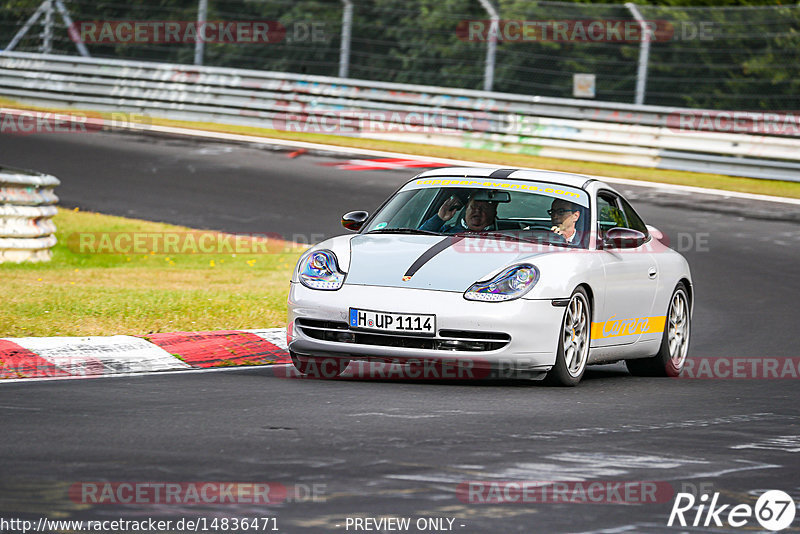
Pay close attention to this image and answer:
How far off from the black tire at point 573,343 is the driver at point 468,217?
0.90m

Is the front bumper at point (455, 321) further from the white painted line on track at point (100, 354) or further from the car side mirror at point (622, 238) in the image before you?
the white painted line on track at point (100, 354)

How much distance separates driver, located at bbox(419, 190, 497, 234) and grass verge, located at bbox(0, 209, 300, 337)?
1.90 metres

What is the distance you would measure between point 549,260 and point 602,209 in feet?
4.68

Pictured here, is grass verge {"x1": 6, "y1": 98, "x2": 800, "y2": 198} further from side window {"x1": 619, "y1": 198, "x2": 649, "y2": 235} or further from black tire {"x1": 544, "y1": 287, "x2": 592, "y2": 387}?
black tire {"x1": 544, "y1": 287, "x2": 592, "y2": 387}

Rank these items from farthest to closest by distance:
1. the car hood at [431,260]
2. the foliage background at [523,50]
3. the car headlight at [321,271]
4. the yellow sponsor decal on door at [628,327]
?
the foliage background at [523,50] < the yellow sponsor decal on door at [628,327] < the car headlight at [321,271] < the car hood at [431,260]

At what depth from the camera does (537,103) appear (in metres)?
23.1

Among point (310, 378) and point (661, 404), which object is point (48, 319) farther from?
point (661, 404)

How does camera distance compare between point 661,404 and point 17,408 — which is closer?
point 17,408

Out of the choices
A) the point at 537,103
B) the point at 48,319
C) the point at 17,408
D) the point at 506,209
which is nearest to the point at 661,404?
the point at 506,209

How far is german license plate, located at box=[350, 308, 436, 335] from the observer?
782 centimetres

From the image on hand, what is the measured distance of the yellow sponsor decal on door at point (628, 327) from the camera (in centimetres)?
872

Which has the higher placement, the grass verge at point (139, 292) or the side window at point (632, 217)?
the side window at point (632, 217)

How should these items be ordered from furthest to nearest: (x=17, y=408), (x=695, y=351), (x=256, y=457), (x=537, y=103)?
(x=537, y=103) → (x=695, y=351) → (x=17, y=408) → (x=256, y=457)

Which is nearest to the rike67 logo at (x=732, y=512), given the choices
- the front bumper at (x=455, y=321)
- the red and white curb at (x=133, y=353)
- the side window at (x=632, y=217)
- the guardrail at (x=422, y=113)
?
the front bumper at (x=455, y=321)
